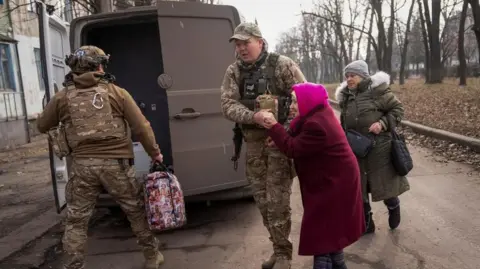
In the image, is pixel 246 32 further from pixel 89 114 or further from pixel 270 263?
pixel 270 263

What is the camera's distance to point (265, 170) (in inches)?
131

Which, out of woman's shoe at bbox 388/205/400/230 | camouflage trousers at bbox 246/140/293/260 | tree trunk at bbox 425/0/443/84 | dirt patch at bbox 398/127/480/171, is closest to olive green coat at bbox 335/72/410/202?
woman's shoe at bbox 388/205/400/230

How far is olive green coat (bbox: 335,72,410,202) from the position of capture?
3879 mm

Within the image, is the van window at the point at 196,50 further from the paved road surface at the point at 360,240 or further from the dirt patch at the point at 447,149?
the dirt patch at the point at 447,149

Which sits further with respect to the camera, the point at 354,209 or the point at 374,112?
the point at 374,112

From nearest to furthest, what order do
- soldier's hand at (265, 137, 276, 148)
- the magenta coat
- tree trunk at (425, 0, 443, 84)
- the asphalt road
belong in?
the magenta coat, soldier's hand at (265, 137, 276, 148), the asphalt road, tree trunk at (425, 0, 443, 84)

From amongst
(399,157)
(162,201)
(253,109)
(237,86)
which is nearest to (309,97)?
(253,109)

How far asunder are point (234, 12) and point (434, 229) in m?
2.97

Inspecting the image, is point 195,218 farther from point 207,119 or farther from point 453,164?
point 453,164

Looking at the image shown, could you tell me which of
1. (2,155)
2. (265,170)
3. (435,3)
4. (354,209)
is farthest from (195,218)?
(435,3)

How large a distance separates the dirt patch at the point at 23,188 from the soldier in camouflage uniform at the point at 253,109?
10.7 feet

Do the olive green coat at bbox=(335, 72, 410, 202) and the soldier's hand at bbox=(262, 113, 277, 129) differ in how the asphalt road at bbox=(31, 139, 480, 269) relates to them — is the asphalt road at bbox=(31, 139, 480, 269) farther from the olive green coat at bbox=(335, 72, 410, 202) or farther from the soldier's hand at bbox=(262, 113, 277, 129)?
the soldier's hand at bbox=(262, 113, 277, 129)

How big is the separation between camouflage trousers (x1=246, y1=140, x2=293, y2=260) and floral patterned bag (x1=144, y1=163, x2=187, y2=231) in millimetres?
701

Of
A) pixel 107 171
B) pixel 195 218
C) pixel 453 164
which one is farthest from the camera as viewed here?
pixel 453 164
